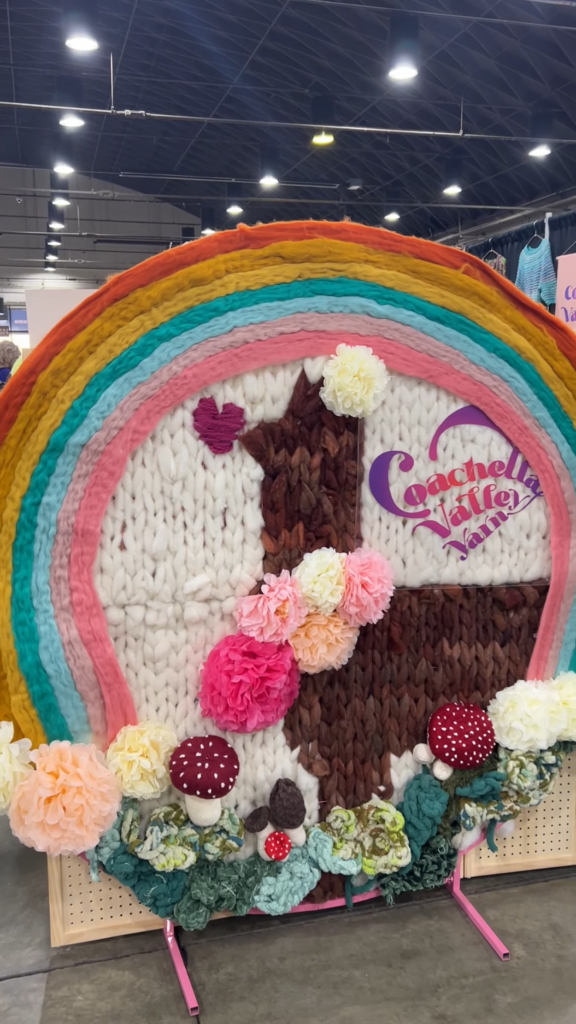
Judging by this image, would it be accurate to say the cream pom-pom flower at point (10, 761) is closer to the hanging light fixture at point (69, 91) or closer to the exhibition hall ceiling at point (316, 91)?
the exhibition hall ceiling at point (316, 91)

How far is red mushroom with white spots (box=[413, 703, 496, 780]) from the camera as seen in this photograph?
166cm

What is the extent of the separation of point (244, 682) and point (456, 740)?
0.49m

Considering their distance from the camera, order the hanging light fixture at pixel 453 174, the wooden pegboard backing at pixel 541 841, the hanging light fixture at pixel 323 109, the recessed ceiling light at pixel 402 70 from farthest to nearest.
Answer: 1. the hanging light fixture at pixel 453 174
2. the hanging light fixture at pixel 323 109
3. the recessed ceiling light at pixel 402 70
4. the wooden pegboard backing at pixel 541 841

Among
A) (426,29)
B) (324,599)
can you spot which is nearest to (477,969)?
(324,599)

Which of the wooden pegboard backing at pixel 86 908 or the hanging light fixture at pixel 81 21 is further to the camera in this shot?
the hanging light fixture at pixel 81 21

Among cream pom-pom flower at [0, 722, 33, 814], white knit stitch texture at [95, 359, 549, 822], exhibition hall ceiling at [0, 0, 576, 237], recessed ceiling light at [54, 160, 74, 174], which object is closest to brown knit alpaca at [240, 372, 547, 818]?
white knit stitch texture at [95, 359, 549, 822]

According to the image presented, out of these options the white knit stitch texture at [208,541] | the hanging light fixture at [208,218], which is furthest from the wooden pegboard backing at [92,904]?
the hanging light fixture at [208,218]

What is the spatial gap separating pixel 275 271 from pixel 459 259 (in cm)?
39

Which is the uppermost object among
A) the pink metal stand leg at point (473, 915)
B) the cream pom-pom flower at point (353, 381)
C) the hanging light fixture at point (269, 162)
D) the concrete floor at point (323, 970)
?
the hanging light fixture at point (269, 162)

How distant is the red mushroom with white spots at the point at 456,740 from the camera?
1658 millimetres

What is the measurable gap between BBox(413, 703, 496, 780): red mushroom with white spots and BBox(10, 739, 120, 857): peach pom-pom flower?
27.0 inches

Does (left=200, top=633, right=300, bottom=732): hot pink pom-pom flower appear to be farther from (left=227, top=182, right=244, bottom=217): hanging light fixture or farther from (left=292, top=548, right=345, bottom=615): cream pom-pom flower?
(left=227, top=182, right=244, bottom=217): hanging light fixture

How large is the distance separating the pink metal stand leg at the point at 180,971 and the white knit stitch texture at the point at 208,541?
0.29 m

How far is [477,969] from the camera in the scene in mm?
1584
